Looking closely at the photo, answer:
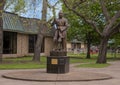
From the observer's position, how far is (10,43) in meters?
45.0

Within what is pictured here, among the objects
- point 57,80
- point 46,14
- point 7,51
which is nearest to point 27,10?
point 46,14

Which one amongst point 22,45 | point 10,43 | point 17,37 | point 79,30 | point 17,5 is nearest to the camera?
point 17,5

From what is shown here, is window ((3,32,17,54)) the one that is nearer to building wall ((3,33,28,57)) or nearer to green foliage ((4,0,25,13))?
building wall ((3,33,28,57))

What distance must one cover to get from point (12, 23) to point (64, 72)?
82.3 feet

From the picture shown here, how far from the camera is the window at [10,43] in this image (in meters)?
44.1

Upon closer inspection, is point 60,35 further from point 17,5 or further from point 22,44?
point 22,44

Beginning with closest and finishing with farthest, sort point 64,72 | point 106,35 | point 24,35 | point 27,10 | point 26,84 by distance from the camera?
point 26,84, point 64,72, point 27,10, point 106,35, point 24,35

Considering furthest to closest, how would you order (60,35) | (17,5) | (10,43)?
(10,43) < (17,5) < (60,35)

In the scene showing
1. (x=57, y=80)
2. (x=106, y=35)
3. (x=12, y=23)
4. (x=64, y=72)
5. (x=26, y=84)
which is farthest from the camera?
(x=12, y=23)

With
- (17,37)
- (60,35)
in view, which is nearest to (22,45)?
(17,37)

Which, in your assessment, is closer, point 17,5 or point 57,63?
point 57,63

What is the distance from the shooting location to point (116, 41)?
166 ft

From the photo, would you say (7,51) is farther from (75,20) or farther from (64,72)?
(64,72)

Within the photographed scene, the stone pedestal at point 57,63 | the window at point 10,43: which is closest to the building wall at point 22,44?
the window at point 10,43
